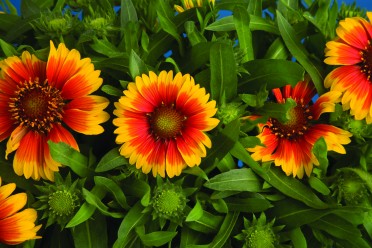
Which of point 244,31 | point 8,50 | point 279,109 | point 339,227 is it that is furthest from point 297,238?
Result: point 8,50

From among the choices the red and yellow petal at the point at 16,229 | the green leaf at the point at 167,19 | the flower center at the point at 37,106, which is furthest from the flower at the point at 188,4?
the red and yellow petal at the point at 16,229

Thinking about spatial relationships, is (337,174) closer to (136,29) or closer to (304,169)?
(304,169)

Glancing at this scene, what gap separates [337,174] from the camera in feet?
2.50

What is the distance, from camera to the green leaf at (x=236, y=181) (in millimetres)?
724

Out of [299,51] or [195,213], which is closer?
[195,213]

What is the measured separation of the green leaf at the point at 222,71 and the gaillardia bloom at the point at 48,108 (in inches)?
5.2

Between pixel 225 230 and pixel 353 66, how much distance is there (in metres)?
0.25

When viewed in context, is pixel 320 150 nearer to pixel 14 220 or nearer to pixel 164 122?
pixel 164 122

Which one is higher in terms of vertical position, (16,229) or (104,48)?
(104,48)

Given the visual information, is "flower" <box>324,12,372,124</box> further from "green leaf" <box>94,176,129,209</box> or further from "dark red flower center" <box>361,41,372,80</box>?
"green leaf" <box>94,176,129,209</box>

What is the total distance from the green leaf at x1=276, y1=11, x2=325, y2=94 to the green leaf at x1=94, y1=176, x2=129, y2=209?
0.27 m

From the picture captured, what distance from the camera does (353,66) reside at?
76 cm

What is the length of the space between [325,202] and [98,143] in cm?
29

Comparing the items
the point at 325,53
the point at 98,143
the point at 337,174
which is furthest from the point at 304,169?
the point at 98,143
